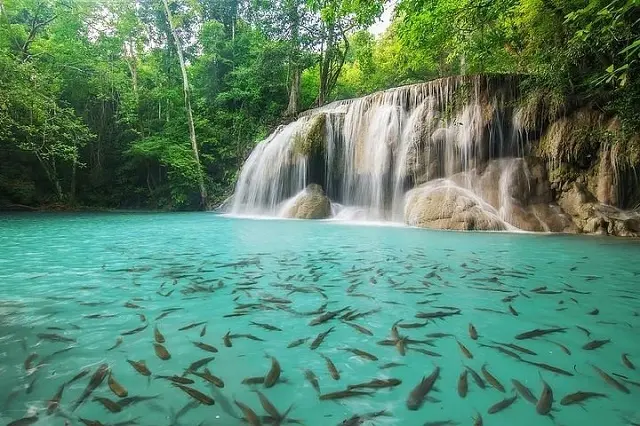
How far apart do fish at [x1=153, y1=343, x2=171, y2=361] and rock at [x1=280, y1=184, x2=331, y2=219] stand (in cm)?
1131

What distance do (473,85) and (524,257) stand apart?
799 centimetres

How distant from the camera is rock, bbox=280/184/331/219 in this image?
44.7 ft

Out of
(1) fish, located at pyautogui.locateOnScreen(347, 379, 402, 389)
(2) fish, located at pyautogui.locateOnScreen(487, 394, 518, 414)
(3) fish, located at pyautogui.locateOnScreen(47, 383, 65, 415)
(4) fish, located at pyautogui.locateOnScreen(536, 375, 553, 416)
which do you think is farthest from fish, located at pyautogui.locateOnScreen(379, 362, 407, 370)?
(3) fish, located at pyautogui.locateOnScreen(47, 383, 65, 415)

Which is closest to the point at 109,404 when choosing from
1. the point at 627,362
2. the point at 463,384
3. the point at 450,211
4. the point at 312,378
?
the point at 312,378

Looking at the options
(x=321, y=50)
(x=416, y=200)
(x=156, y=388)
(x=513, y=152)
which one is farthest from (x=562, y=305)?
(x=321, y=50)

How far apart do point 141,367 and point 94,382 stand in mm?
225

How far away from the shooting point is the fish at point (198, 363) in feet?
6.39

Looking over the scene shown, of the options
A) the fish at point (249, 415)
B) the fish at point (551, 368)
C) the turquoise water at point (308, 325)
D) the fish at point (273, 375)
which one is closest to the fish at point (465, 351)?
the turquoise water at point (308, 325)

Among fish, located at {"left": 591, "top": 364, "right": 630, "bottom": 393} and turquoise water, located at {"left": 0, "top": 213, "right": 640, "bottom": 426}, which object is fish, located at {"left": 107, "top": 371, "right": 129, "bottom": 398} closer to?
turquoise water, located at {"left": 0, "top": 213, "right": 640, "bottom": 426}

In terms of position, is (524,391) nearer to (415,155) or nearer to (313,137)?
(415,155)

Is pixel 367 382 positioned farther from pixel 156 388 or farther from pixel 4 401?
pixel 4 401

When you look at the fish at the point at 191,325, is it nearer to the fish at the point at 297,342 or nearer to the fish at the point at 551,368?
the fish at the point at 297,342

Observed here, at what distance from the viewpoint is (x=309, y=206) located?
540 inches

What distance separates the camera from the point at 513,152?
38.3ft
